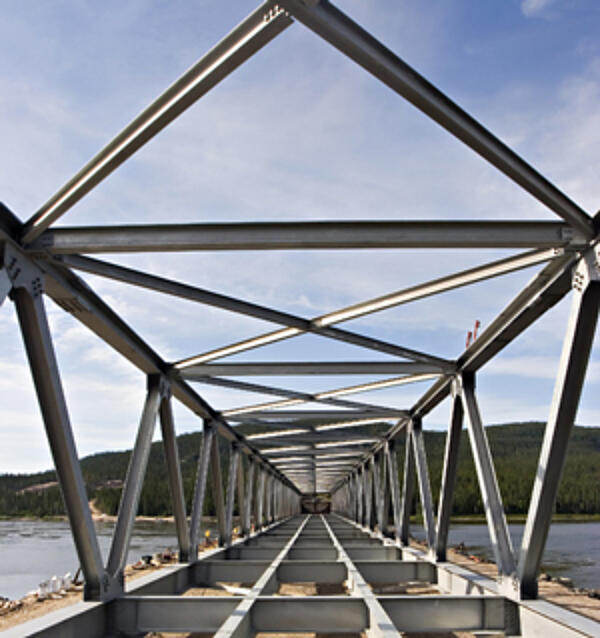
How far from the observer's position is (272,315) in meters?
9.49

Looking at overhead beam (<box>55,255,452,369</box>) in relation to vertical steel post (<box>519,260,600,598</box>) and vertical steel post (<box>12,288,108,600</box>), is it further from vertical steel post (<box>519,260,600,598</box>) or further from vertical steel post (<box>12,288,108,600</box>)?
vertical steel post (<box>519,260,600,598</box>)

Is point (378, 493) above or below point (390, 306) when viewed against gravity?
below

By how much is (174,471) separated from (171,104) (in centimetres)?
819

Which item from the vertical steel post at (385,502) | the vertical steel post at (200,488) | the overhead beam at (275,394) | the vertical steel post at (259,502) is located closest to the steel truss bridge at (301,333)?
the vertical steel post at (200,488)

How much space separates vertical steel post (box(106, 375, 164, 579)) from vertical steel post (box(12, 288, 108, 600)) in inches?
29.8

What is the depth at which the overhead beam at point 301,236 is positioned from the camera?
6711 mm

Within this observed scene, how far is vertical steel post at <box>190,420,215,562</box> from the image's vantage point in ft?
42.8

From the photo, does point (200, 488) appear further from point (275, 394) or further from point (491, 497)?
point (491, 497)

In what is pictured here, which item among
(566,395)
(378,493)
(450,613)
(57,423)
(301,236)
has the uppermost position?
(301,236)

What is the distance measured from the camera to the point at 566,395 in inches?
267

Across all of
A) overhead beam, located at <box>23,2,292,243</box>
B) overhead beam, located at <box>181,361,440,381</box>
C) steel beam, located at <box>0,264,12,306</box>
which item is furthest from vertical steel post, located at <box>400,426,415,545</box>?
steel beam, located at <box>0,264,12,306</box>

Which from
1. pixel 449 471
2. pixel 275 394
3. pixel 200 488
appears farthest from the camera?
pixel 275 394

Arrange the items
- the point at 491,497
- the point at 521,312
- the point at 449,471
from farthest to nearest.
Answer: the point at 449,471 < the point at 491,497 < the point at 521,312

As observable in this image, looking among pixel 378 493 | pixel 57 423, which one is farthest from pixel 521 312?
pixel 378 493
